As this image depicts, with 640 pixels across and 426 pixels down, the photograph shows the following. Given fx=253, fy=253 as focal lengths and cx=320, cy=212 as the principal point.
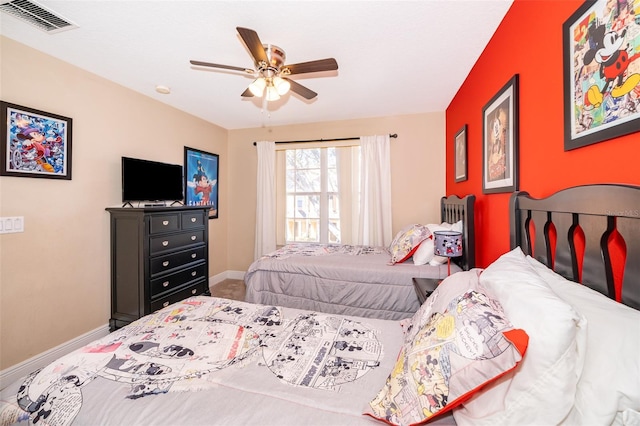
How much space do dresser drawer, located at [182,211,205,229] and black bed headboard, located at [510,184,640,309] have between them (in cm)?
319

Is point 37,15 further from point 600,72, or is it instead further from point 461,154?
point 461,154

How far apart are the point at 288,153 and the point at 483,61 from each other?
2.91 metres

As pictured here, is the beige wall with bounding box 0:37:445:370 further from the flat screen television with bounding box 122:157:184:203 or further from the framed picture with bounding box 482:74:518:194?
the framed picture with bounding box 482:74:518:194

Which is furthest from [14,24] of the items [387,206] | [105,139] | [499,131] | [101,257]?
[387,206]

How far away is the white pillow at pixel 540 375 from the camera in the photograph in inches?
25.1

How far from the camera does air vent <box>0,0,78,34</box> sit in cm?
164

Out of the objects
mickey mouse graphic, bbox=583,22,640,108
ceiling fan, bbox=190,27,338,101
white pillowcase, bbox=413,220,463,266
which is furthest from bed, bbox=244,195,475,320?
ceiling fan, bbox=190,27,338,101

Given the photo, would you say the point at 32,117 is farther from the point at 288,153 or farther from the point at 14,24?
the point at 288,153

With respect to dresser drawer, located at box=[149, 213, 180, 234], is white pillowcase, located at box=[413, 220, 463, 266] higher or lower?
lower

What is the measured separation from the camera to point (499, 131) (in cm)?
182

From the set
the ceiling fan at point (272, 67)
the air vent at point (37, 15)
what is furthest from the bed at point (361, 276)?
the air vent at point (37, 15)

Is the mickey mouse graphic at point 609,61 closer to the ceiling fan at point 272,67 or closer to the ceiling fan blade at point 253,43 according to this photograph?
the ceiling fan at point 272,67

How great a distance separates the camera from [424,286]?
6.43 feet

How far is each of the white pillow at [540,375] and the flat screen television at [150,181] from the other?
3344 mm
